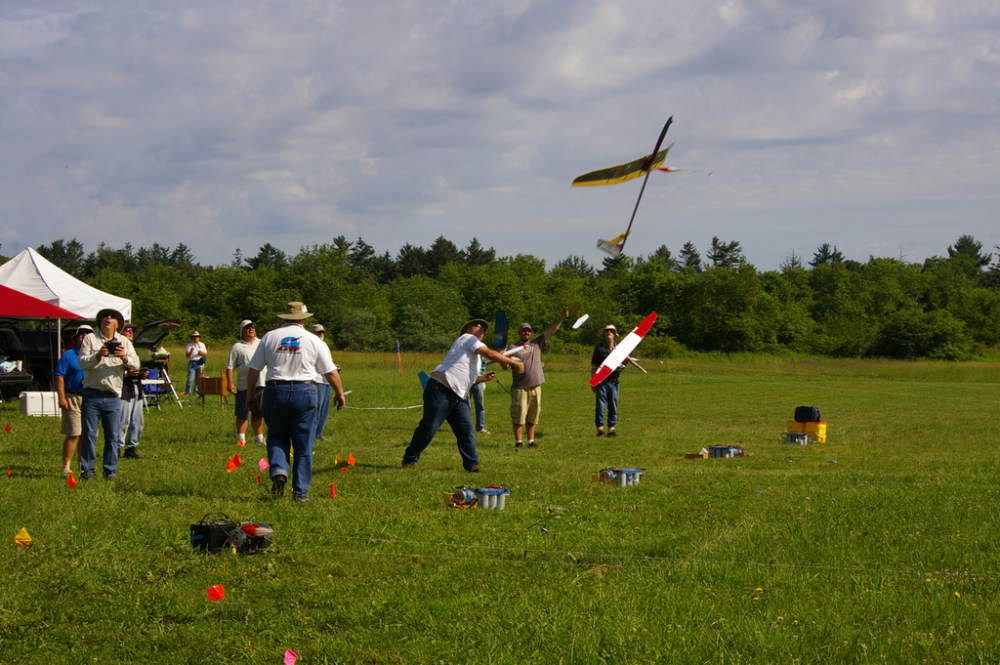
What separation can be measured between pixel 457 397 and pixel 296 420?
2.38 meters

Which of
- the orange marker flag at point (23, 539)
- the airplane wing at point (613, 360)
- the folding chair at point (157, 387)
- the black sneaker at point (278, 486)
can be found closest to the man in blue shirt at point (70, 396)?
the black sneaker at point (278, 486)

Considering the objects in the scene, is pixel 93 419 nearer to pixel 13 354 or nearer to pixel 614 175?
pixel 614 175

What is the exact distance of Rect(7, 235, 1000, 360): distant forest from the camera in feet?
126

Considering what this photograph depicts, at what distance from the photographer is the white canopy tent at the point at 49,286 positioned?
63.0 feet

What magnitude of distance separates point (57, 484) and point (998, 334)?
7963cm

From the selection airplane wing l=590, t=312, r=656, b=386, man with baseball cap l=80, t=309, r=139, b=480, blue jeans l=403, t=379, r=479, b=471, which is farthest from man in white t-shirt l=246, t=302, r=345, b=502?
airplane wing l=590, t=312, r=656, b=386

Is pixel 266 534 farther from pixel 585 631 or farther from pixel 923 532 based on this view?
pixel 923 532

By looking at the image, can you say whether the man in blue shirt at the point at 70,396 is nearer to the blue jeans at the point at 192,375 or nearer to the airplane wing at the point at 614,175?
the airplane wing at the point at 614,175

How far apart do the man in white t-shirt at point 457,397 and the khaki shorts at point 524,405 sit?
9.19 ft

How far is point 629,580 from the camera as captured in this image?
487 cm

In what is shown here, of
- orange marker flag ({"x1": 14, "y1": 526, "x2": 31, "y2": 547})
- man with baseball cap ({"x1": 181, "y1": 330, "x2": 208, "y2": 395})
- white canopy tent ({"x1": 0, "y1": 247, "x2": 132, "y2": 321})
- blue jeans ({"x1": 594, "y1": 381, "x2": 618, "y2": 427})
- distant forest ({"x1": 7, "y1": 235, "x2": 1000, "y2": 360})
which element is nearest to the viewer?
orange marker flag ({"x1": 14, "y1": 526, "x2": 31, "y2": 547})

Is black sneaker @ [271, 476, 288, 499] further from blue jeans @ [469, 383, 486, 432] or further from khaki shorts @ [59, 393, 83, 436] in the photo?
blue jeans @ [469, 383, 486, 432]

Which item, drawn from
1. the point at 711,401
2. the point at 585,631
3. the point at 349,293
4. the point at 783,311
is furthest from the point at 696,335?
the point at 349,293

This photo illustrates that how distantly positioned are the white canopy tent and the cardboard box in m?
3.75
